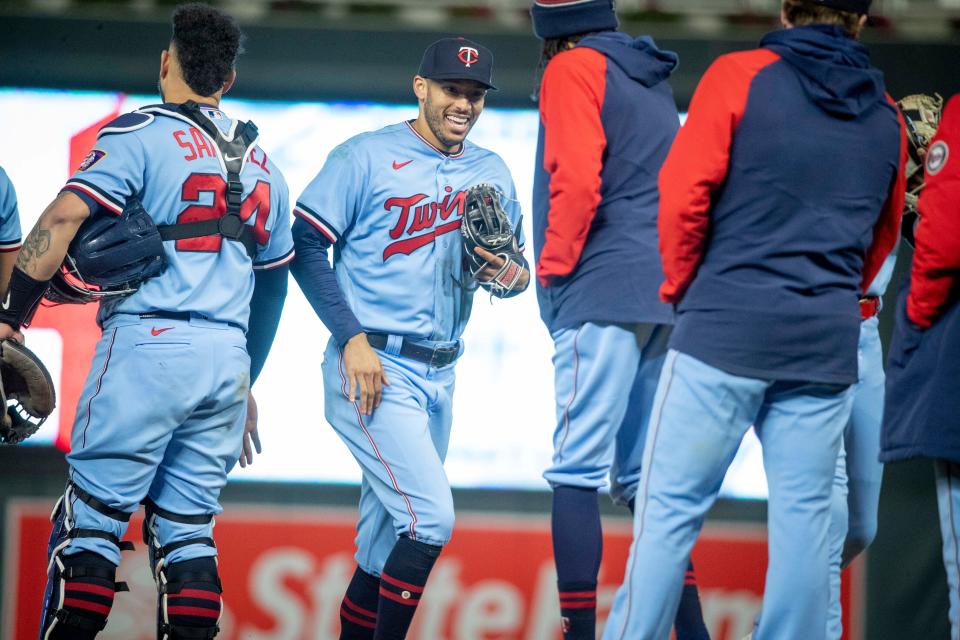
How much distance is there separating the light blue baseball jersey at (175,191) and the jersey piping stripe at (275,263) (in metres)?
0.17

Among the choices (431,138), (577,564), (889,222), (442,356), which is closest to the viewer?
(889,222)

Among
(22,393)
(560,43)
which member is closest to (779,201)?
(560,43)

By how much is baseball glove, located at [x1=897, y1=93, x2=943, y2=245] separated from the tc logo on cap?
1297 mm

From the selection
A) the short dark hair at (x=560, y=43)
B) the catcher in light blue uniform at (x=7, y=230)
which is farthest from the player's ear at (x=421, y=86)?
the catcher in light blue uniform at (x=7, y=230)

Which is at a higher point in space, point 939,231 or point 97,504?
point 939,231

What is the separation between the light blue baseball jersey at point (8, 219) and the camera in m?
3.90

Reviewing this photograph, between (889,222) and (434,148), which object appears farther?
(434,148)

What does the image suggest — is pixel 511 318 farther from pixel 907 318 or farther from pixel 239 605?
pixel 907 318

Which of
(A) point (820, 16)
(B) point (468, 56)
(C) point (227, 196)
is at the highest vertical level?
(A) point (820, 16)

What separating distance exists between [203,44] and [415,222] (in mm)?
803

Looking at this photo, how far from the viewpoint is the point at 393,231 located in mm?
3443

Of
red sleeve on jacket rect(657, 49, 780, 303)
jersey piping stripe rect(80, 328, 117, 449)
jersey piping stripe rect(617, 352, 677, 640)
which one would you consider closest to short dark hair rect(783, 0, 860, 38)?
red sleeve on jacket rect(657, 49, 780, 303)

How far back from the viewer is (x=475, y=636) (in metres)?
4.56

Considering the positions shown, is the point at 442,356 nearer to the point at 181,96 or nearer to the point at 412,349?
the point at 412,349
